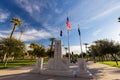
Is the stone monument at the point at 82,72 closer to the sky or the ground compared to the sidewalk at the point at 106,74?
closer to the sky

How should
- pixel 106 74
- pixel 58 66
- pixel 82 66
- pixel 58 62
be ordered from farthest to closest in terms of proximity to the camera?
pixel 58 62, pixel 58 66, pixel 106 74, pixel 82 66

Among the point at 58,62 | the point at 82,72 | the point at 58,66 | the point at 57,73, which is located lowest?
the point at 57,73

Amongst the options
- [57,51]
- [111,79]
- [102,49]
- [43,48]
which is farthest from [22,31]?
[111,79]

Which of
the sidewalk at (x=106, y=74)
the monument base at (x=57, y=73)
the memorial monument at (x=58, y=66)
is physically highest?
the memorial monument at (x=58, y=66)

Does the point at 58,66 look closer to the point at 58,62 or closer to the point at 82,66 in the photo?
the point at 58,62

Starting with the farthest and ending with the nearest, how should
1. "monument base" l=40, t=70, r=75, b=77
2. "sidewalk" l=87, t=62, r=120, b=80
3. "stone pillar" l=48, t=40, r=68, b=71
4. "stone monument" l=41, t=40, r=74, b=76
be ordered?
"stone pillar" l=48, t=40, r=68, b=71 → "stone monument" l=41, t=40, r=74, b=76 → "monument base" l=40, t=70, r=75, b=77 → "sidewalk" l=87, t=62, r=120, b=80

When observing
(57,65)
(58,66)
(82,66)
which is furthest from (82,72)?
(57,65)

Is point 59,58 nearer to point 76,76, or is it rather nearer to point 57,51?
point 57,51

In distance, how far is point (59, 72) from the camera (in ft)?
50.3

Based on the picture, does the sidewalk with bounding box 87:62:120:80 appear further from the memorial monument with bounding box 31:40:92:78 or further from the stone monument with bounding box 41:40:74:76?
the stone monument with bounding box 41:40:74:76

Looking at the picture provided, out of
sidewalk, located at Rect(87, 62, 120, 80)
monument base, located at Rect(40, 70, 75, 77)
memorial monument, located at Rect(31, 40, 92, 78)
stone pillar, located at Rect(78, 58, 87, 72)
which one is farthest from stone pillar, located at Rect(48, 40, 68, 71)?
sidewalk, located at Rect(87, 62, 120, 80)

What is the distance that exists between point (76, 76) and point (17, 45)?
16264 millimetres

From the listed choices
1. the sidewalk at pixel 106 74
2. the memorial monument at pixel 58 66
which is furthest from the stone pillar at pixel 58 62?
the sidewalk at pixel 106 74

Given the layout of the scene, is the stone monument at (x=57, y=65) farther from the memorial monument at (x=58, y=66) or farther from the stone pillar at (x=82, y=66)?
the stone pillar at (x=82, y=66)
